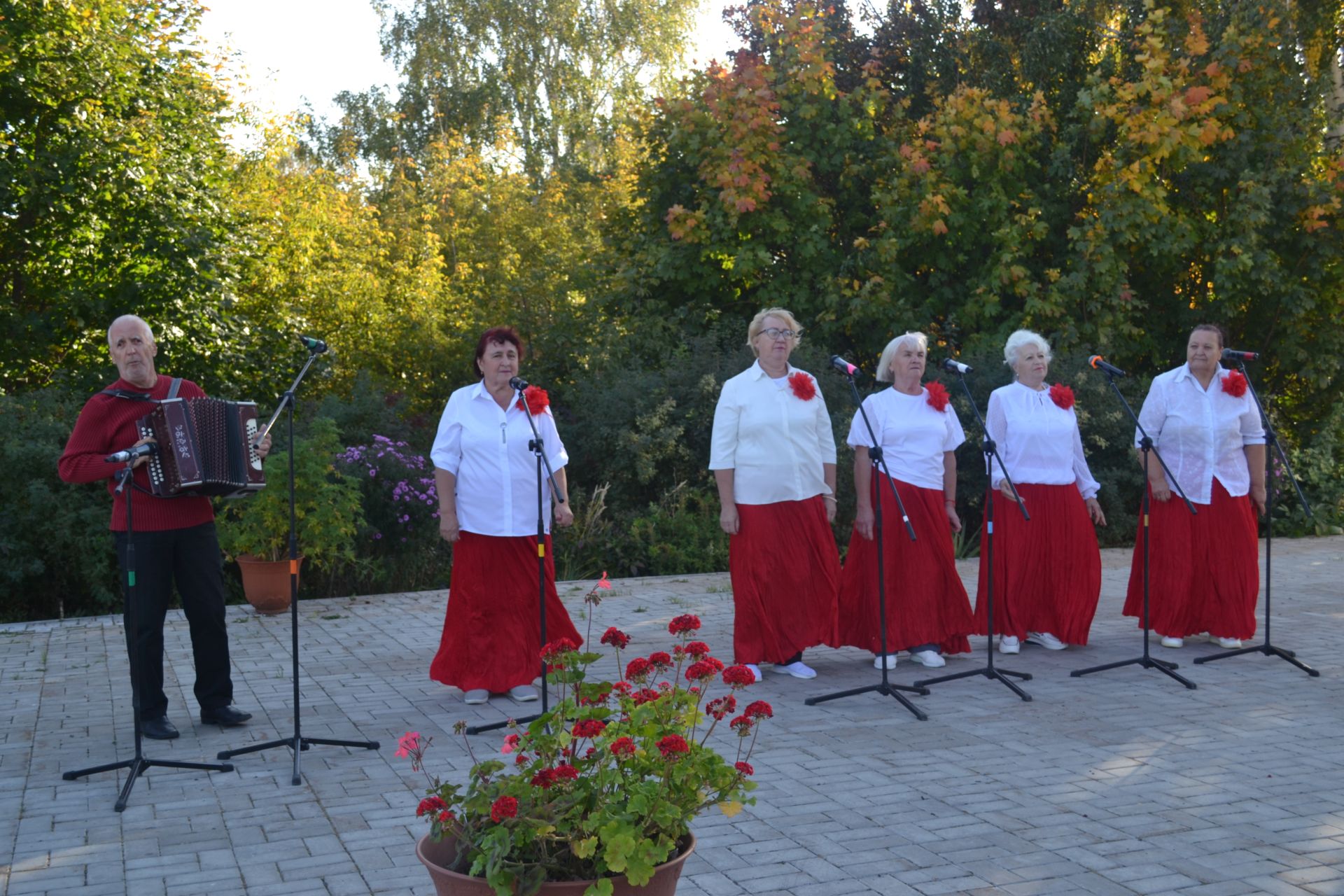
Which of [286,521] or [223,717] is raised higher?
[286,521]

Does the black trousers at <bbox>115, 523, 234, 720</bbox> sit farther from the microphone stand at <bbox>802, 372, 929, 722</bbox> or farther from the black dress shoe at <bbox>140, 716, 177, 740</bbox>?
the microphone stand at <bbox>802, 372, 929, 722</bbox>

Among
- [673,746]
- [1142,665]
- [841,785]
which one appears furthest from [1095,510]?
[673,746]

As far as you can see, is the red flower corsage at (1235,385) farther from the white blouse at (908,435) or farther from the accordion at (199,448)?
the accordion at (199,448)

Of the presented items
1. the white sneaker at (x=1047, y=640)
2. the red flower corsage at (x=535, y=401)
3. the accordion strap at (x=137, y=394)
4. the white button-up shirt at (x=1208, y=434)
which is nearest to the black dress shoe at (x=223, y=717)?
the accordion strap at (x=137, y=394)

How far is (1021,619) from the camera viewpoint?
8492 millimetres

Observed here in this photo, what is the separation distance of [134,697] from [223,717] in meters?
1.05

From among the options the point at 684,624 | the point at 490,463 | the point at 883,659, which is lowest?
the point at 883,659

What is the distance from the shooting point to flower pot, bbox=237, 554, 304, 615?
10.1m

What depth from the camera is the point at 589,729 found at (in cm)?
333

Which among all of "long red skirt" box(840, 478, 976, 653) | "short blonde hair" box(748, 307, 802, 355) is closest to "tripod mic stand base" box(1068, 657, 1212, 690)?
"long red skirt" box(840, 478, 976, 653)

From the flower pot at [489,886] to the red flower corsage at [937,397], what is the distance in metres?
5.03

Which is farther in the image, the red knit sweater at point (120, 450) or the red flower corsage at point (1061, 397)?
the red flower corsage at point (1061, 397)

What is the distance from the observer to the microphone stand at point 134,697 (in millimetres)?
5617

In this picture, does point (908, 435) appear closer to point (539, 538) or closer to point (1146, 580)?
point (1146, 580)
